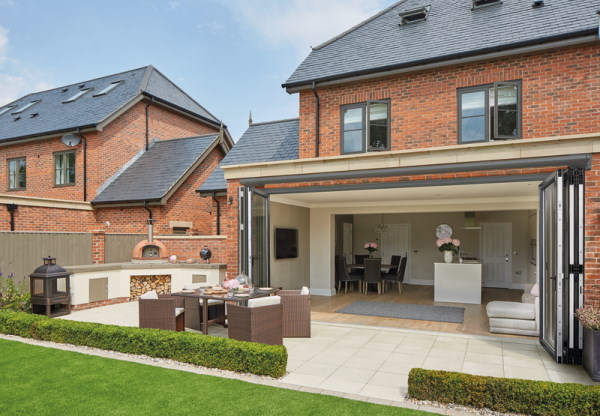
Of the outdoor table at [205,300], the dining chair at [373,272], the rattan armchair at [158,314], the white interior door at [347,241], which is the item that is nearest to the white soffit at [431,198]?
the dining chair at [373,272]

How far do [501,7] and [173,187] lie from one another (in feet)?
35.9

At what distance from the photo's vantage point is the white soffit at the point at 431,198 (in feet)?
29.3

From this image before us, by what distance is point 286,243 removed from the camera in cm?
1121

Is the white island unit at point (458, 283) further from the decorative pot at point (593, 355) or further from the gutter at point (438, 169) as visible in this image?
the decorative pot at point (593, 355)

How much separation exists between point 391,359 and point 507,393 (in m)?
2.13

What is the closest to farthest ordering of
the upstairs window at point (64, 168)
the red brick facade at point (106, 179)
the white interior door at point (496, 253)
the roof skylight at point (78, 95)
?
1. the red brick facade at point (106, 179)
2. the white interior door at point (496, 253)
3. the upstairs window at point (64, 168)
4. the roof skylight at point (78, 95)

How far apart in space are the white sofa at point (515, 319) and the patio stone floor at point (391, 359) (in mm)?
350

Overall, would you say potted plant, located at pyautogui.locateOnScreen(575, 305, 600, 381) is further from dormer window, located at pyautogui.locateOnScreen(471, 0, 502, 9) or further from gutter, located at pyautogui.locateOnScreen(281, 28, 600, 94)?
dormer window, located at pyautogui.locateOnScreen(471, 0, 502, 9)

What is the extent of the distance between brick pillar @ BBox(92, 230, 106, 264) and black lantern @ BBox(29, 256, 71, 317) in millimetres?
2303

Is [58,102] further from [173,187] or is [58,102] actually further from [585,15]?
[585,15]

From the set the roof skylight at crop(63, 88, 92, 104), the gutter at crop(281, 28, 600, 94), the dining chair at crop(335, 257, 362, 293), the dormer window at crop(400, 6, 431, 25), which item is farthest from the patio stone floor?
the roof skylight at crop(63, 88, 92, 104)

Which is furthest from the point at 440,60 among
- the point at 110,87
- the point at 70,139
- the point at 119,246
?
the point at 110,87

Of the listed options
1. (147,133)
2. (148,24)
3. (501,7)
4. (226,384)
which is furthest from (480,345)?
(147,133)

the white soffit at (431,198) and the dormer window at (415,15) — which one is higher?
the dormer window at (415,15)
